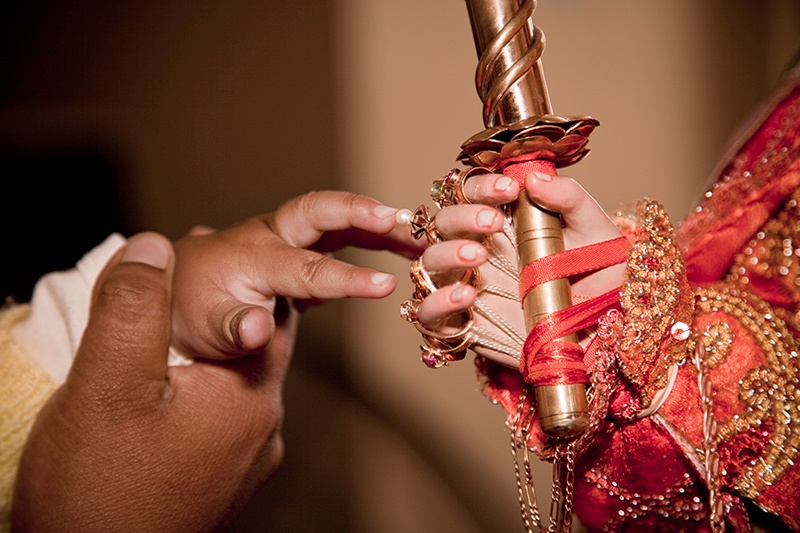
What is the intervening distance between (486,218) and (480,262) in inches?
1.1

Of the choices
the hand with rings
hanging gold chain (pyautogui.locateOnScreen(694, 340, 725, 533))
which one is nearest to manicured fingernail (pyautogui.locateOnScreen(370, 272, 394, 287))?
the hand with rings

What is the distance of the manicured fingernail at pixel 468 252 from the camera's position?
37 cm

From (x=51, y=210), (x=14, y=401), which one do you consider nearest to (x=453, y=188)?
(x=14, y=401)

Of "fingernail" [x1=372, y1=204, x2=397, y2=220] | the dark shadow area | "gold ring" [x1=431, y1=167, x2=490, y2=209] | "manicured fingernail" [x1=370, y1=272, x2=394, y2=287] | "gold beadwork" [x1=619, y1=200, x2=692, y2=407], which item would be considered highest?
the dark shadow area

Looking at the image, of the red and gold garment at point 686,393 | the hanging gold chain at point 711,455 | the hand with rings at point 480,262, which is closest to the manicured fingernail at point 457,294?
the hand with rings at point 480,262

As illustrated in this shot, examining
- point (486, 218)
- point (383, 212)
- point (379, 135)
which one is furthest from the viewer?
point (379, 135)

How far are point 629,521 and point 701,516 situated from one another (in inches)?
2.2

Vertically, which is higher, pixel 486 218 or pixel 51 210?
pixel 51 210

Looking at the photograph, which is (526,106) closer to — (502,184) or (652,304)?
(502,184)

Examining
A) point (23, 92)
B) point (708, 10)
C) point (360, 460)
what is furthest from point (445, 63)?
point (23, 92)

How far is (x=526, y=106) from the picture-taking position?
0.37 m

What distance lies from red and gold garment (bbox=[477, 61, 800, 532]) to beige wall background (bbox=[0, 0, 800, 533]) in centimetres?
77

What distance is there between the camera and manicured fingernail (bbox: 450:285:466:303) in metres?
0.38

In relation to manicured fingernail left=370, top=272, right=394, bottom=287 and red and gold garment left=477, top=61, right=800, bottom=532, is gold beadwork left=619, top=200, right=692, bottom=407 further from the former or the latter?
manicured fingernail left=370, top=272, right=394, bottom=287
